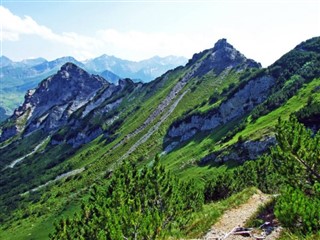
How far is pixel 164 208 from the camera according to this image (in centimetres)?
4375

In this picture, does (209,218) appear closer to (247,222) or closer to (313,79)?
(247,222)

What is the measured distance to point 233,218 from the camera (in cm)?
3556

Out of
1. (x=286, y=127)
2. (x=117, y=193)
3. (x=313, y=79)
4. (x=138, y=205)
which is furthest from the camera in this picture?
(x=313, y=79)

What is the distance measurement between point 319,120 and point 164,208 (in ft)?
370

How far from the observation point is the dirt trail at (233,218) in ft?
108

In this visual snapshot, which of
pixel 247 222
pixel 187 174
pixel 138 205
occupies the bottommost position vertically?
pixel 187 174

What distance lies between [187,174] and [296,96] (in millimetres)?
67931

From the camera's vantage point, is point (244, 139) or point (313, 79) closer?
point (244, 139)

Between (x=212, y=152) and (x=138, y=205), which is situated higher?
(x=138, y=205)

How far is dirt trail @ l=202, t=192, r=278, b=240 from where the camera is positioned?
32.9 m

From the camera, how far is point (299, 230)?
20.8 meters

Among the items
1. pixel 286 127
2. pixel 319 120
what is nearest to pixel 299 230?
pixel 286 127

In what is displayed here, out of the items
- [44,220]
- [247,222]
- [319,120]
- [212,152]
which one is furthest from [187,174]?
[247,222]

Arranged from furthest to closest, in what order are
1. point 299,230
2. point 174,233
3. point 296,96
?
point 296,96, point 174,233, point 299,230
